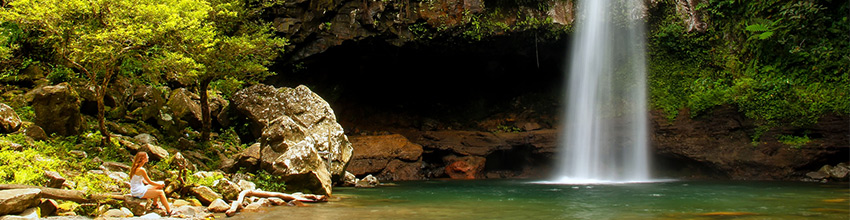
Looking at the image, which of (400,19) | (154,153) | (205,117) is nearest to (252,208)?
(154,153)

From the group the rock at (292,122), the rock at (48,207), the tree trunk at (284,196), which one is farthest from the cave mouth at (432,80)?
the rock at (48,207)

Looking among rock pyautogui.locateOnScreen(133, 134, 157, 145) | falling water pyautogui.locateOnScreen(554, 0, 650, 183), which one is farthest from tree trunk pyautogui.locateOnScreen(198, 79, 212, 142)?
falling water pyautogui.locateOnScreen(554, 0, 650, 183)

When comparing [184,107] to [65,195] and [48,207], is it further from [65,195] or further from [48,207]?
[48,207]

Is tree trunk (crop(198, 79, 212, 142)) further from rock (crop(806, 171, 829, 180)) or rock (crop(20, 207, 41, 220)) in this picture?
rock (crop(806, 171, 829, 180))

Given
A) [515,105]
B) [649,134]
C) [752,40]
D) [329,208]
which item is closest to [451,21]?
[515,105]

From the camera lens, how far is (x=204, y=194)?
941 cm

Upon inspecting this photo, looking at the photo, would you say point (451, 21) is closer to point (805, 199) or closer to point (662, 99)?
Answer: point (662, 99)

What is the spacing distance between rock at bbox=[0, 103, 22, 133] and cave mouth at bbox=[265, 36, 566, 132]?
39.3 feet

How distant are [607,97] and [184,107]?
17.2m

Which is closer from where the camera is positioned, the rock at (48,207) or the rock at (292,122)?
the rock at (48,207)

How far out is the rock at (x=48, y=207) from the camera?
22.4ft

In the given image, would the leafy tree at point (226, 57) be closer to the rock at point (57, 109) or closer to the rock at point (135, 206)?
the rock at point (57, 109)

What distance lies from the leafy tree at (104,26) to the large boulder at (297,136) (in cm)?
292

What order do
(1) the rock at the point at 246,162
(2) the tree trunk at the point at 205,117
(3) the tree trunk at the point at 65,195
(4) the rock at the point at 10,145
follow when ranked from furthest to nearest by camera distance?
(2) the tree trunk at the point at 205,117, (1) the rock at the point at 246,162, (4) the rock at the point at 10,145, (3) the tree trunk at the point at 65,195
